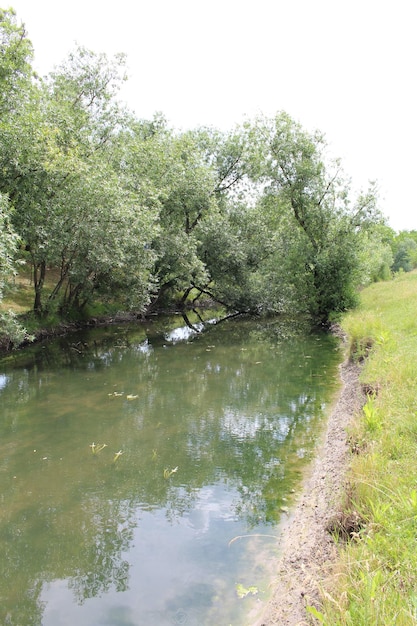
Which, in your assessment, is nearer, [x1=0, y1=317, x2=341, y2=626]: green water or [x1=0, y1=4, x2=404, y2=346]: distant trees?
[x1=0, y1=317, x2=341, y2=626]: green water

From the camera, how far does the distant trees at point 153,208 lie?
55.3 ft

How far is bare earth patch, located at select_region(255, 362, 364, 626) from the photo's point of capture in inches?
169

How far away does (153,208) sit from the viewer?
74.2ft

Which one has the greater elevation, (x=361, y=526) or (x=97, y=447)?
(x=361, y=526)

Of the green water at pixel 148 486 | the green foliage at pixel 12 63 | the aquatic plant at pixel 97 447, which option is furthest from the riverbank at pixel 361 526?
the green foliage at pixel 12 63

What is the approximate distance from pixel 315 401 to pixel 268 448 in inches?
127

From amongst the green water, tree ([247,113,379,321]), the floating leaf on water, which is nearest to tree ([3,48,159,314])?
the green water

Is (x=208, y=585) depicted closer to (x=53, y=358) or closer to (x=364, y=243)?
(x=53, y=358)

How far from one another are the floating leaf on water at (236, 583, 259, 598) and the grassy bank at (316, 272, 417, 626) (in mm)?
1102

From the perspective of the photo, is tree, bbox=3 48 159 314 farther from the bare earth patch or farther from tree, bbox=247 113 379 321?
the bare earth patch

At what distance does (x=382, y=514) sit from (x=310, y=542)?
1.34 meters

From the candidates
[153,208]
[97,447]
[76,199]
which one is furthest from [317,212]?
[97,447]

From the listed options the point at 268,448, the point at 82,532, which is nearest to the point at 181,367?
the point at 268,448

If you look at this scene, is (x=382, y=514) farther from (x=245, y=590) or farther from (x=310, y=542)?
(x=245, y=590)
